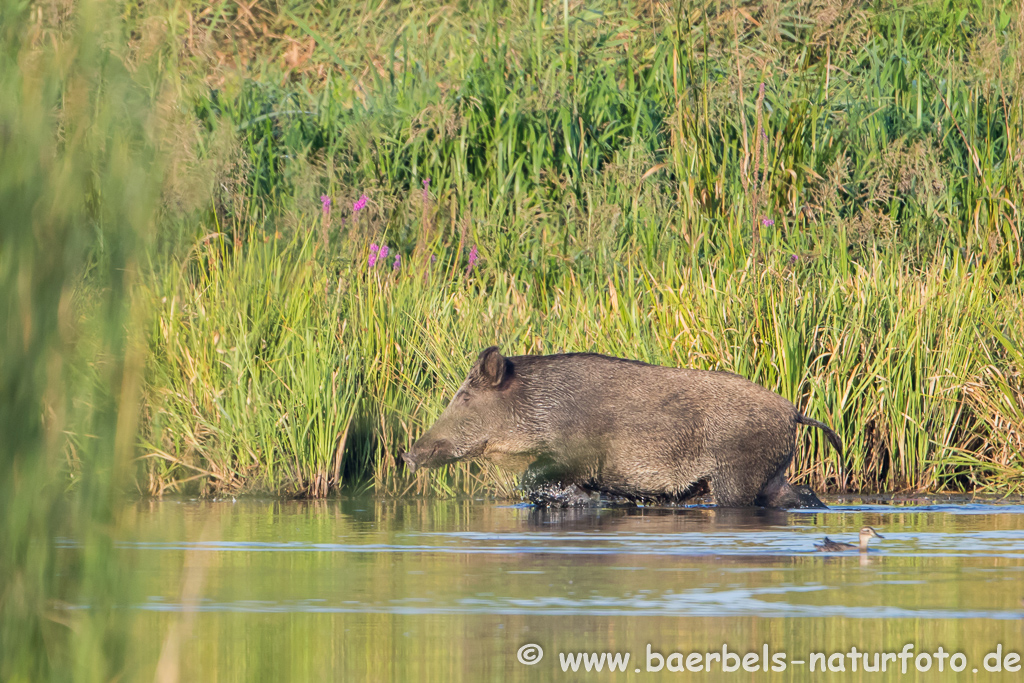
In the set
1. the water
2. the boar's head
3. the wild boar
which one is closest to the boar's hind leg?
the wild boar

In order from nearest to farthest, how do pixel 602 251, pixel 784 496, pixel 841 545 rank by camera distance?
pixel 841 545 < pixel 784 496 < pixel 602 251

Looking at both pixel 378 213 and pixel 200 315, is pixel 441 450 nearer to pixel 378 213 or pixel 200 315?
pixel 200 315

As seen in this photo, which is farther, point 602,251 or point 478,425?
point 602,251

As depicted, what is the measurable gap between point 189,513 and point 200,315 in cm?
171

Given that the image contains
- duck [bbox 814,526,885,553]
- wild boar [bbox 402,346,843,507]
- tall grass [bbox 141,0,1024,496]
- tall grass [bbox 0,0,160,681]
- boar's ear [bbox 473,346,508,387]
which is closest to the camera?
tall grass [bbox 0,0,160,681]

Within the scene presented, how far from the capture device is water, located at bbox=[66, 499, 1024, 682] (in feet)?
15.8

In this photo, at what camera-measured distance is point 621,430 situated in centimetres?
890

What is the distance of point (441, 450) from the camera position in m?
9.16
